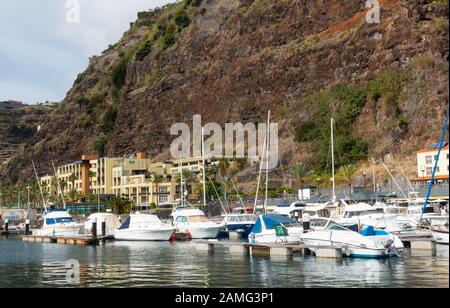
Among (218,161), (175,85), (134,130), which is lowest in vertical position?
(218,161)

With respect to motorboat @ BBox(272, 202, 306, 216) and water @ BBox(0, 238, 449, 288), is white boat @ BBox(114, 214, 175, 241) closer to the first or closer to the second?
water @ BBox(0, 238, 449, 288)

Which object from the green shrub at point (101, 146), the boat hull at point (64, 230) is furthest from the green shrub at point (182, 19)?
the boat hull at point (64, 230)

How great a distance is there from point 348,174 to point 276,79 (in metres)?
42.9

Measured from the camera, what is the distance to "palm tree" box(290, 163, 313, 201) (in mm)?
101688

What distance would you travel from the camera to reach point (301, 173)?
333 feet

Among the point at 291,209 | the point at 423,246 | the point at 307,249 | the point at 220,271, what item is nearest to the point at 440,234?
the point at 423,246

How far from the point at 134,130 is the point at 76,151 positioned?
26.8 metres

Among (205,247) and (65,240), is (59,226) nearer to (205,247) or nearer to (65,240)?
(65,240)

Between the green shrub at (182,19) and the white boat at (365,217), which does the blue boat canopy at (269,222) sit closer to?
the white boat at (365,217)

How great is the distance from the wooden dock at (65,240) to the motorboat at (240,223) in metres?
14.0

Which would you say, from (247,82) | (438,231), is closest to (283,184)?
(247,82)
